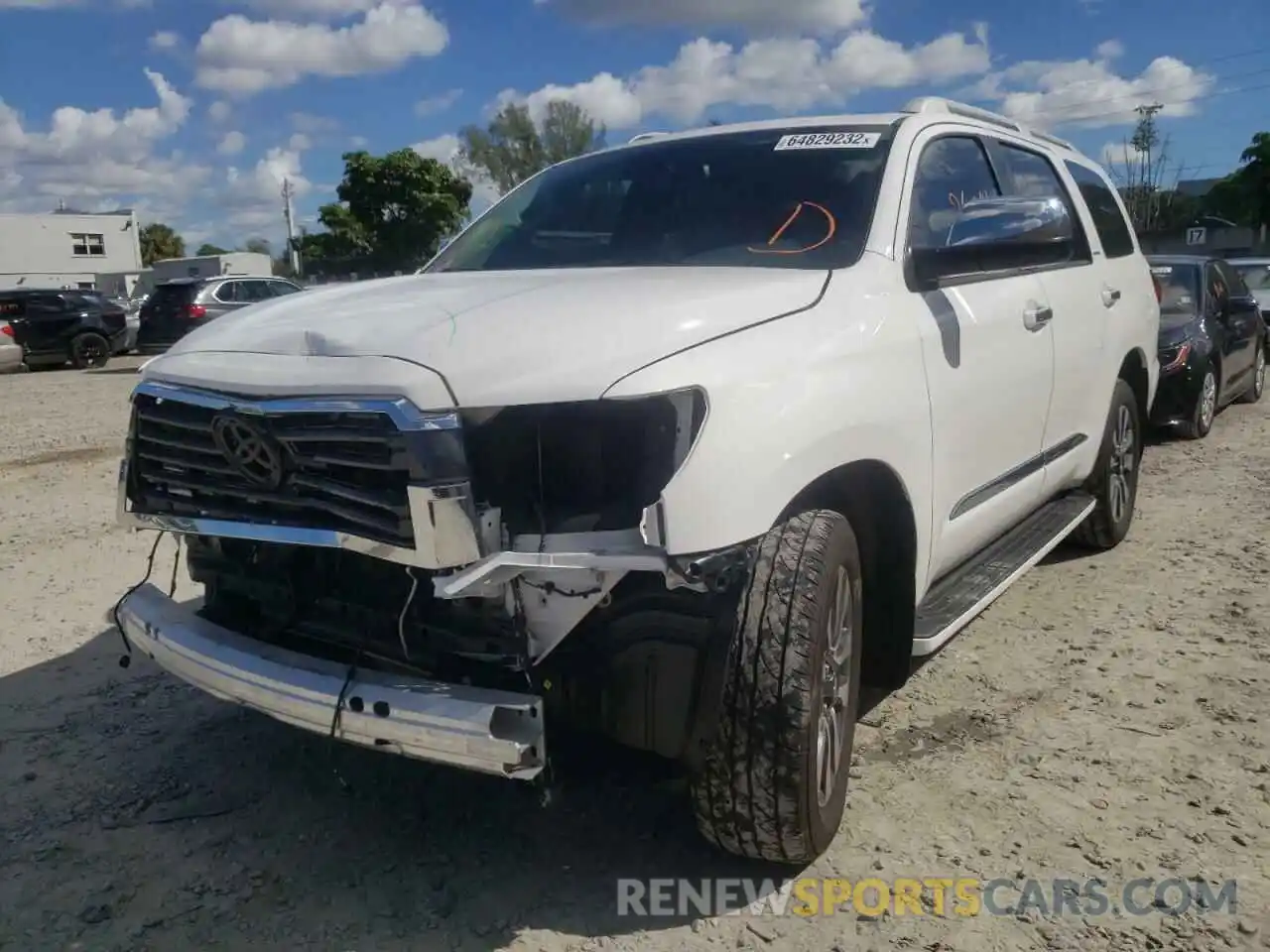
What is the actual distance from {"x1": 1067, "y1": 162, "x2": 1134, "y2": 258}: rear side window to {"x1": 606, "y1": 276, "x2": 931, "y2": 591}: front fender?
2.71 meters

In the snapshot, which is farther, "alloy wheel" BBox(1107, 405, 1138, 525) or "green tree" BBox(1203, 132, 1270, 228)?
"green tree" BBox(1203, 132, 1270, 228)

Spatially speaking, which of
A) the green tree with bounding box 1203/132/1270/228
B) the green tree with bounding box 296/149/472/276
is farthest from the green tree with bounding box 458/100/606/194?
the green tree with bounding box 1203/132/1270/228

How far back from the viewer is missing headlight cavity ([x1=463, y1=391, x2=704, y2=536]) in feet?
7.85

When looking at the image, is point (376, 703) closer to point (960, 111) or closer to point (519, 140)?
point (960, 111)

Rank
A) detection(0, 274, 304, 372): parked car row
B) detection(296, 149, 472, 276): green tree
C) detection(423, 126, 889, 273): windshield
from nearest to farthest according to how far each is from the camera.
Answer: detection(423, 126, 889, 273): windshield < detection(0, 274, 304, 372): parked car row < detection(296, 149, 472, 276): green tree

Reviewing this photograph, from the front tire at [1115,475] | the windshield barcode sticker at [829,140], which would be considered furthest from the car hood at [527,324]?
the front tire at [1115,475]

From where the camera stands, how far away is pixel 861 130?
3.73m

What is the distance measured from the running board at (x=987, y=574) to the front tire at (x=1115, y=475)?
0.45 metres

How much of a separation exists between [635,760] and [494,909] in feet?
1.76

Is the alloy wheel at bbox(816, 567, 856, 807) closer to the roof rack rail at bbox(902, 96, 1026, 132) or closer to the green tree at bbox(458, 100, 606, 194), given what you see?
the roof rack rail at bbox(902, 96, 1026, 132)

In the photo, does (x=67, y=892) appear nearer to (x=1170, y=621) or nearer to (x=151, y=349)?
(x=1170, y=621)

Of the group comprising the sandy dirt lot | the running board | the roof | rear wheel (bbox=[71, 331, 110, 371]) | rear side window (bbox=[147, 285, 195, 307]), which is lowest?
the sandy dirt lot

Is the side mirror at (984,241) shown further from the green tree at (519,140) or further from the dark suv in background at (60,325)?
the green tree at (519,140)

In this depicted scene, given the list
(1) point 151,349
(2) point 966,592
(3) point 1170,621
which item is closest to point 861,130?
(2) point 966,592
